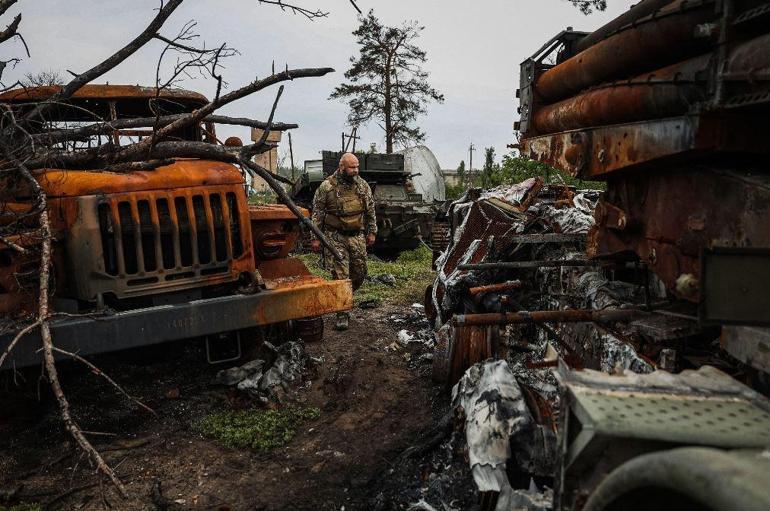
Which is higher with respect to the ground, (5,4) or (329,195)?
(5,4)

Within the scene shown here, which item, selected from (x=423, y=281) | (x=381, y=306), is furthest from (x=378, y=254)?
(x=381, y=306)

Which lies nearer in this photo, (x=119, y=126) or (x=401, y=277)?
(x=119, y=126)

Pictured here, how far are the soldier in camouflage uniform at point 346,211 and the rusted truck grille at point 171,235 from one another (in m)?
2.57

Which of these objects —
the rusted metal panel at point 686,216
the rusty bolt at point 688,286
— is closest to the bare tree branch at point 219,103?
the rusted metal panel at point 686,216

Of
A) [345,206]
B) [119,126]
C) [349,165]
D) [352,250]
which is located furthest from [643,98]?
[352,250]

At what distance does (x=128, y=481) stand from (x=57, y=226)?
171 centimetres

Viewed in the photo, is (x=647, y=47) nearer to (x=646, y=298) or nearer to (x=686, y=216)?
(x=686, y=216)

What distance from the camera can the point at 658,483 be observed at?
1165 mm

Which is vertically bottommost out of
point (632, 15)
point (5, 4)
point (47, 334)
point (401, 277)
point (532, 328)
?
point (401, 277)

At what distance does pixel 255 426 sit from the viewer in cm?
388

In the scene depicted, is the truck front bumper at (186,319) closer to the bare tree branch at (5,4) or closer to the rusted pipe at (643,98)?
the bare tree branch at (5,4)

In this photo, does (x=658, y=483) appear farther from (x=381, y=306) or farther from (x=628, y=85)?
(x=381, y=306)

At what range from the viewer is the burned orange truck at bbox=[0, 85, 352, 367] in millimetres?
3453

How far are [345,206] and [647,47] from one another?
4447mm
